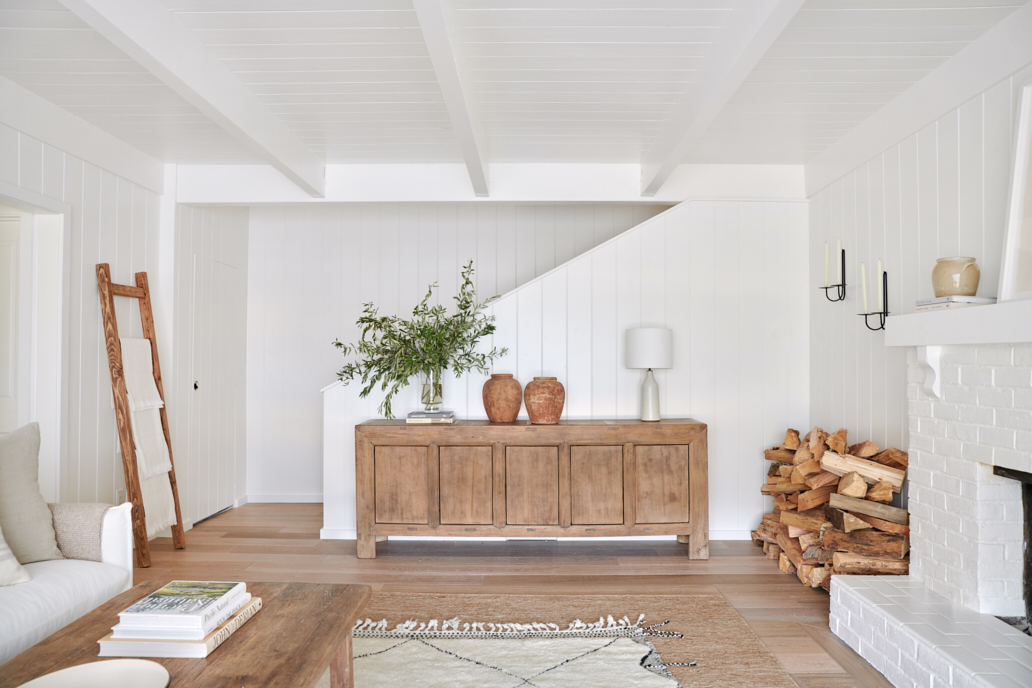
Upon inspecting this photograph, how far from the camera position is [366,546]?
384cm

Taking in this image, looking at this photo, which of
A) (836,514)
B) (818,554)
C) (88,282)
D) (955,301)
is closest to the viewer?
(955,301)

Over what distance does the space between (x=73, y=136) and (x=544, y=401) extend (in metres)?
2.96

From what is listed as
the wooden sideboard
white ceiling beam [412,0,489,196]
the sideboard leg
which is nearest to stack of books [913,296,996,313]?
the wooden sideboard

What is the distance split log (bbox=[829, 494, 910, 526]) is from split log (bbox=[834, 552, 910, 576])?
187 millimetres

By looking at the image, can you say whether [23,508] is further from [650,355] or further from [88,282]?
[650,355]

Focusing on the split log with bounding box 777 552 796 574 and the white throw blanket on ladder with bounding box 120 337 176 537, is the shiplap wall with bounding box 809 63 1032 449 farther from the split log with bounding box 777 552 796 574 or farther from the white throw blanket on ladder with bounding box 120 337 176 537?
the white throw blanket on ladder with bounding box 120 337 176 537

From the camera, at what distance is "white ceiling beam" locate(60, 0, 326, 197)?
218 centimetres

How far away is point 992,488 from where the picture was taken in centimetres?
230

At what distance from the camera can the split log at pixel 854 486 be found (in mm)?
3127

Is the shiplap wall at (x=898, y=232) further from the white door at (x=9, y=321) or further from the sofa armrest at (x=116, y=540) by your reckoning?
the white door at (x=9, y=321)

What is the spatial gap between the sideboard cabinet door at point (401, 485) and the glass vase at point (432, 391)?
320 mm

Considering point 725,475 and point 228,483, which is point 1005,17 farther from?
point 228,483

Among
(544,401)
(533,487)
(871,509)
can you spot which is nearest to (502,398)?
(544,401)

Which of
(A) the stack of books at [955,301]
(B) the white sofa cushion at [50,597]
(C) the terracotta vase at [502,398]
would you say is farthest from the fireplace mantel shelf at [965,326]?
(B) the white sofa cushion at [50,597]
